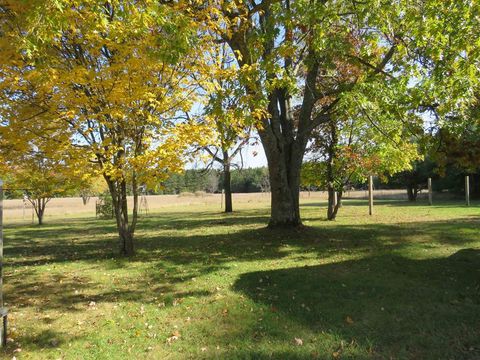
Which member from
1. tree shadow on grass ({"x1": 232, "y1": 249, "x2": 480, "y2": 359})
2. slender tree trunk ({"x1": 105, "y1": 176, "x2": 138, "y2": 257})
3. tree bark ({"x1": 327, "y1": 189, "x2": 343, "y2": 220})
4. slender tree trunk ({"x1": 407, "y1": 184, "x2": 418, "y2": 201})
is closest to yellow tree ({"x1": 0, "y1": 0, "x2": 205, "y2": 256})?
slender tree trunk ({"x1": 105, "y1": 176, "x2": 138, "y2": 257})

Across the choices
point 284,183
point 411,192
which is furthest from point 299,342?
point 411,192

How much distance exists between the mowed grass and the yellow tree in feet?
7.38

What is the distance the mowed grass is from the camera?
4.38 meters

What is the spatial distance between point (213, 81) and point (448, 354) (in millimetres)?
6566

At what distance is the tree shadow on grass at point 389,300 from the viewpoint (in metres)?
4.45

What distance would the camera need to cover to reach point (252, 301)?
589 centimetres

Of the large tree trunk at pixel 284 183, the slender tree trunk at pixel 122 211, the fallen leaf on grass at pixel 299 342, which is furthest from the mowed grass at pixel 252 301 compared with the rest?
the large tree trunk at pixel 284 183

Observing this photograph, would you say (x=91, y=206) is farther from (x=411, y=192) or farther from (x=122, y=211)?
(x=122, y=211)

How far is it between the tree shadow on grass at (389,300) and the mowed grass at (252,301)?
0.02 metres

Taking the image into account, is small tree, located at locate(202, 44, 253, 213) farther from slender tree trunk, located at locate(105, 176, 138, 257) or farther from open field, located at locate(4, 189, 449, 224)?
open field, located at locate(4, 189, 449, 224)

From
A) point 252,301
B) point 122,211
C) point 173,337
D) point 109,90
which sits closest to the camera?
point 173,337

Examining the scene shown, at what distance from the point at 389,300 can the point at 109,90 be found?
20.5 ft

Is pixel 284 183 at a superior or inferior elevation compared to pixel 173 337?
superior

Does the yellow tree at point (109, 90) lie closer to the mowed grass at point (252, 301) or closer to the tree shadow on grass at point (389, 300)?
the mowed grass at point (252, 301)
